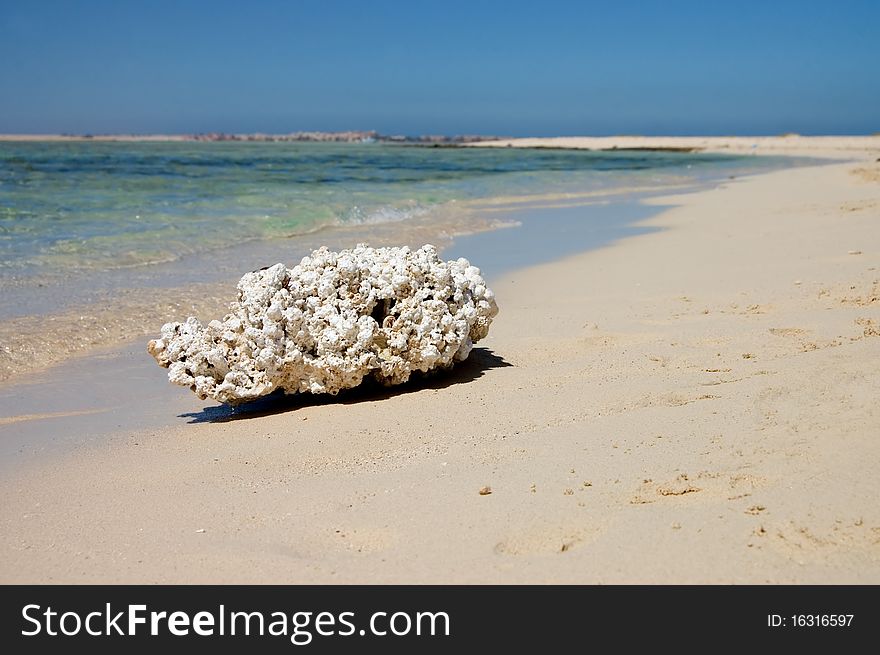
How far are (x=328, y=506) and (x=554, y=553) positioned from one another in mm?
905

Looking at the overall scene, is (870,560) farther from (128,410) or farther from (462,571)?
(128,410)

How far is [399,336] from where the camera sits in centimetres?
455

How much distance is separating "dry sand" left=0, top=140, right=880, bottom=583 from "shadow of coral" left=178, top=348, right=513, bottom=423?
0.10ft

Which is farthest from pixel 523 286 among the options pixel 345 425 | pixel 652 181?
pixel 652 181

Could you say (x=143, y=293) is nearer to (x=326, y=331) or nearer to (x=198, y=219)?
(x=326, y=331)

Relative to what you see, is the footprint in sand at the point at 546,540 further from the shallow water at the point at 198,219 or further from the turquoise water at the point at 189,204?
the turquoise water at the point at 189,204

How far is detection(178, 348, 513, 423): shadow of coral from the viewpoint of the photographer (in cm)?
447

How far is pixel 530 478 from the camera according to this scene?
10.3 ft

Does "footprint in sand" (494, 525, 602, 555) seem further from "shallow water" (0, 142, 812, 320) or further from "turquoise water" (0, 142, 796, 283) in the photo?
"turquoise water" (0, 142, 796, 283)

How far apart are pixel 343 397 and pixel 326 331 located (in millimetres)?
420

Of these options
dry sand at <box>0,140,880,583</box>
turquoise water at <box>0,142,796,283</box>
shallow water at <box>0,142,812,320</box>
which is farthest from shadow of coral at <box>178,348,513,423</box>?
turquoise water at <box>0,142,796,283</box>

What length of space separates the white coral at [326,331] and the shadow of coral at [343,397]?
0.31 ft

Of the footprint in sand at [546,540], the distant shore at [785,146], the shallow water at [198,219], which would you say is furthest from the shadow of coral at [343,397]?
the distant shore at [785,146]

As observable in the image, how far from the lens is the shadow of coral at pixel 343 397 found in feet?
14.7
